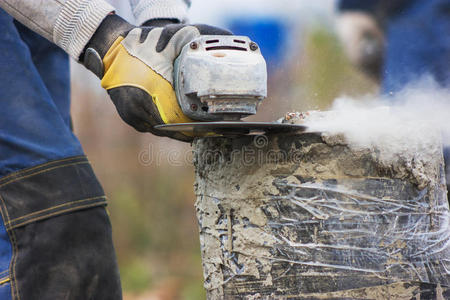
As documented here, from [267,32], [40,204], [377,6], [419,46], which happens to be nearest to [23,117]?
[40,204]

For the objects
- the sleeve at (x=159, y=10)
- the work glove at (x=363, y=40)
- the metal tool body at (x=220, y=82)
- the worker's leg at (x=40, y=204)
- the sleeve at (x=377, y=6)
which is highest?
the sleeve at (x=377, y=6)

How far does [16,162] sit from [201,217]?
0.54 meters

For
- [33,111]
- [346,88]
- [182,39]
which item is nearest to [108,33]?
[182,39]

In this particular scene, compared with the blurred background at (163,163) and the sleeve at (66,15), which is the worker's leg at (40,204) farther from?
the blurred background at (163,163)

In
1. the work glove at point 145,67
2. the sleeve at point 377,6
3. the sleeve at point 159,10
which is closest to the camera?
the work glove at point 145,67

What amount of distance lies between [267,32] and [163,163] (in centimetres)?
123

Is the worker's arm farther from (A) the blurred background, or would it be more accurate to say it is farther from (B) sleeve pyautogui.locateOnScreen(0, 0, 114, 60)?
(B) sleeve pyautogui.locateOnScreen(0, 0, 114, 60)

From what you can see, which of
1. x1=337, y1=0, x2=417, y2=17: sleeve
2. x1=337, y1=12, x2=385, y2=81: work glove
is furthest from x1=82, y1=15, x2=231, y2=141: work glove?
x1=337, y1=12, x2=385, y2=81: work glove

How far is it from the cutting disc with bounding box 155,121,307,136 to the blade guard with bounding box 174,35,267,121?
44mm

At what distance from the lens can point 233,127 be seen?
1035 millimetres

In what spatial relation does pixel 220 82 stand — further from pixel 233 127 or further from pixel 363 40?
pixel 363 40

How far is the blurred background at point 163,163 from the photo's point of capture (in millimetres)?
3064

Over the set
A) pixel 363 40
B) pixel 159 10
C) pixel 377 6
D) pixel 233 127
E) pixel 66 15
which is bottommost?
pixel 233 127

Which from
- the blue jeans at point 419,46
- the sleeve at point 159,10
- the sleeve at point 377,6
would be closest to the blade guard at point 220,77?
the sleeve at point 159,10
